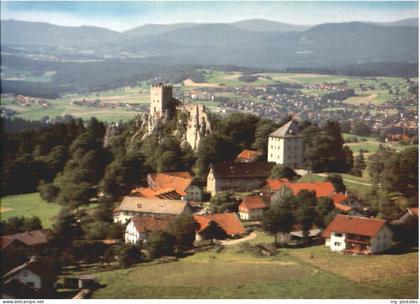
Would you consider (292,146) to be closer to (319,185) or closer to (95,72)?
(319,185)

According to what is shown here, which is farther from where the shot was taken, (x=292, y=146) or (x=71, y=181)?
(x=292, y=146)

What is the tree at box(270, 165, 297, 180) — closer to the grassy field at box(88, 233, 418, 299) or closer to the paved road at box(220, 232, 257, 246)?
the paved road at box(220, 232, 257, 246)

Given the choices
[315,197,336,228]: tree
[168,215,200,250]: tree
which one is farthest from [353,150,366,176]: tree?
[168,215,200,250]: tree

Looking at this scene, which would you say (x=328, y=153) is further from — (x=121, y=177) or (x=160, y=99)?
(x=121, y=177)

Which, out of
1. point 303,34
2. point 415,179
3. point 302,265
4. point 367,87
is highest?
point 303,34

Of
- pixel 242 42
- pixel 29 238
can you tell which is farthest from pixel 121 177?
pixel 242 42

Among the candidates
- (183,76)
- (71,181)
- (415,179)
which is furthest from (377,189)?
(71,181)
